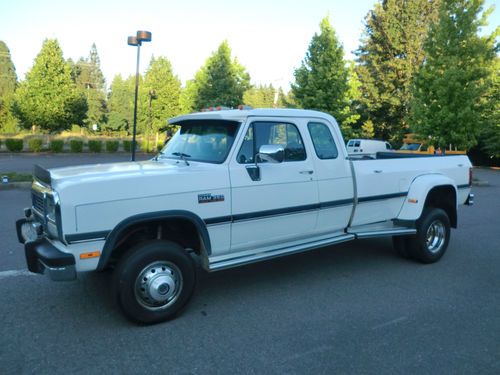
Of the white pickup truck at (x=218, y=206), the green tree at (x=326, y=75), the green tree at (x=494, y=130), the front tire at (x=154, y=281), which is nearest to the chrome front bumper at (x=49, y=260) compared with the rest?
the white pickup truck at (x=218, y=206)

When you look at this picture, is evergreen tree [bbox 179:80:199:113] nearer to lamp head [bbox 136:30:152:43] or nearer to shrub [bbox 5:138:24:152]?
shrub [bbox 5:138:24:152]

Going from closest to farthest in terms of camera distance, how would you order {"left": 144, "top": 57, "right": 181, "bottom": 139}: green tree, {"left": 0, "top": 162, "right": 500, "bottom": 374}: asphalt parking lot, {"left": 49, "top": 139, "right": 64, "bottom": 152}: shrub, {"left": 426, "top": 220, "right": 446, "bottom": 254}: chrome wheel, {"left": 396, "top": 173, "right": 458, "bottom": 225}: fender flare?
{"left": 0, "top": 162, "right": 500, "bottom": 374}: asphalt parking lot → {"left": 396, "top": 173, "right": 458, "bottom": 225}: fender flare → {"left": 426, "top": 220, "right": 446, "bottom": 254}: chrome wheel → {"left": 49, "top": 139, "right": 64, "bottom": 152}: shrub → {"left": 144, "top": 57, "right": 181, "bottom": 139}: green tree

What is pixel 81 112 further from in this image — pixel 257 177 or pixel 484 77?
pixel 257 177

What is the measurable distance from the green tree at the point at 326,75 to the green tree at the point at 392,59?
12.9 metres

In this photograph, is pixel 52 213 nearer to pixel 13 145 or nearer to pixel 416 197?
pixel 416 197

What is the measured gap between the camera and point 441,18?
754 inches

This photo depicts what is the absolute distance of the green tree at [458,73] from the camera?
18.5m

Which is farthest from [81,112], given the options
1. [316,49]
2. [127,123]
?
[127,123]

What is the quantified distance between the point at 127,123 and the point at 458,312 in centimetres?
6495

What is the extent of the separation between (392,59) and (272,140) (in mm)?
36251

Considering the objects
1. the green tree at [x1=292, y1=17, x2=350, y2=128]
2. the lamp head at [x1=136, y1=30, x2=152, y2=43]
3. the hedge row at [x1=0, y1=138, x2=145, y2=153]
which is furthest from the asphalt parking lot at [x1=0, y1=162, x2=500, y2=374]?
the hedge row at [x1=0, y1=138, x2=145, y2=153]

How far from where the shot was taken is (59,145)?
2795 centimetres

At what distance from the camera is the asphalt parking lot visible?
11.0ft

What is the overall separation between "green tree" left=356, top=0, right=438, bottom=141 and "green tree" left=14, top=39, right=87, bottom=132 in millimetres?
25309
